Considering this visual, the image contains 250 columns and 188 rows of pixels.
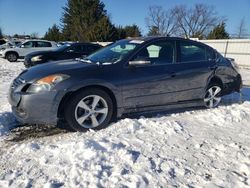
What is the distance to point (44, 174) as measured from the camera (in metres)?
3.43

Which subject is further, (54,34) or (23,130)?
(54,34)

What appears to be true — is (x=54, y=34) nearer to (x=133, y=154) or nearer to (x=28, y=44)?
(x=28, y=44)

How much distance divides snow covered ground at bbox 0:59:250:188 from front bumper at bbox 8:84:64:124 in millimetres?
281

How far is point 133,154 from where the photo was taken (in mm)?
3949

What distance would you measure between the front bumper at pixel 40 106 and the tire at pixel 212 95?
3.12m

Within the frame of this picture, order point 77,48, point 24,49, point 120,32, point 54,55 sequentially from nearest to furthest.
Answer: point 54,55
point 77,48
point 24,49
point 120,32

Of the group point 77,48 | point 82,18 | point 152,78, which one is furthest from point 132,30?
point 152,78

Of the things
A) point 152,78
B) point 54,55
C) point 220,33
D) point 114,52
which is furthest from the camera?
point 220,33

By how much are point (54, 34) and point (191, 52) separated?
192 ft

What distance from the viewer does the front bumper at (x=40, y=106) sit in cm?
454

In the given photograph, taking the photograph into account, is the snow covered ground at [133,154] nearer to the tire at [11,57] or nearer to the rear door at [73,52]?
the rear door at [73,52]

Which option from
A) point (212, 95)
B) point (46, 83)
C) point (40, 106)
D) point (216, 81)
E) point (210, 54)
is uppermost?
point (210, 54)

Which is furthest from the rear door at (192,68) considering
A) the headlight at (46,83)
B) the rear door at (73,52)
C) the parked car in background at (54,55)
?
the rear door at (73,52)

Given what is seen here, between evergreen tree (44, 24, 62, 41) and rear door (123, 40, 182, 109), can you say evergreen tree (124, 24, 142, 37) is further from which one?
rear door (123, 40, 182, 109)
